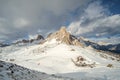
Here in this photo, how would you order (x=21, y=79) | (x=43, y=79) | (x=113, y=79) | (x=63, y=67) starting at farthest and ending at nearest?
(x=63, y=67) → (x=113, y=79) → (x=43, y=79) → (x=21, y=79)

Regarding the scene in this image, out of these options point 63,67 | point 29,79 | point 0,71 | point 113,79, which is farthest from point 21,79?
point 63,67

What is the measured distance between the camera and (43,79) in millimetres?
26812

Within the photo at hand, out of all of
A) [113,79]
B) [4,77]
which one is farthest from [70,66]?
[4,77]

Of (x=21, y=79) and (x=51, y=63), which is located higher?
(x=51, y=63)

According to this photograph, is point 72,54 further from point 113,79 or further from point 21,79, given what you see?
point 21,79

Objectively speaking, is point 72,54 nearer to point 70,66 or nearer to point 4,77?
point 70,66

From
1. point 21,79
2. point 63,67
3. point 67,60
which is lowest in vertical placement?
point 21,79

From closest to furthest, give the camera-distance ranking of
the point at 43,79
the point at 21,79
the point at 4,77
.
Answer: the point at 4,77 → the point at 21,79 → the point at 43,79

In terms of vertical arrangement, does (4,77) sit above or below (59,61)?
below

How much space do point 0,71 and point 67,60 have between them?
7676cm

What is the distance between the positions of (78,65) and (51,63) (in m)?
13.3

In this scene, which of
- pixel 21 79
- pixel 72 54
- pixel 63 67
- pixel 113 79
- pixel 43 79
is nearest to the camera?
pixel 21 79

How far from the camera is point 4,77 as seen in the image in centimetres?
2214

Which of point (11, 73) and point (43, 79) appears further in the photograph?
point (43, 79)
